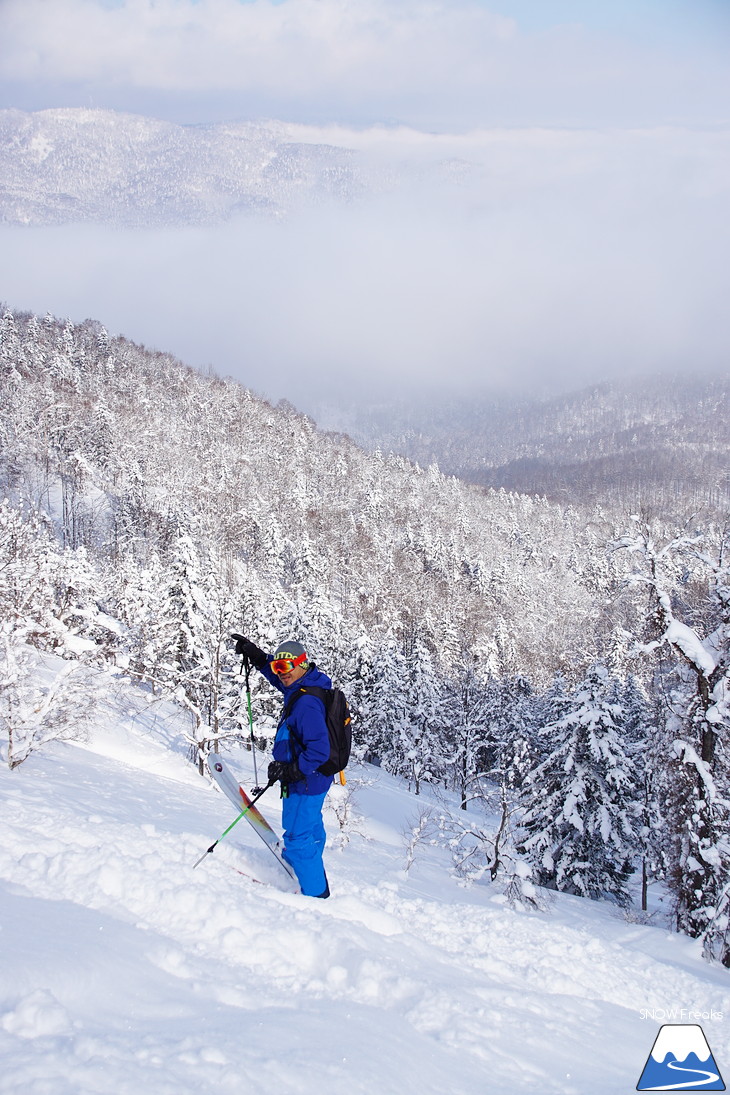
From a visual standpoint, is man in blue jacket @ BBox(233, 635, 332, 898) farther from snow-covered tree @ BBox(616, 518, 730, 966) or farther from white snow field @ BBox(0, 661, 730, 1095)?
snow-covered tree @ BBox(616, 518, 730, 966)

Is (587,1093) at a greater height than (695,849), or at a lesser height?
greater

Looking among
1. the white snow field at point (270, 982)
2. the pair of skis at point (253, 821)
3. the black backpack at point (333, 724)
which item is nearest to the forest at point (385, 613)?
the pair of skis at point (253, 821)

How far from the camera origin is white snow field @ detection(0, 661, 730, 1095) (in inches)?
106

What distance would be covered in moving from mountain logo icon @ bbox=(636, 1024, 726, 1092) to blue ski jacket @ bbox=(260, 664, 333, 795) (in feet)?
10.2

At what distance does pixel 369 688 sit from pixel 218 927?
119 feet

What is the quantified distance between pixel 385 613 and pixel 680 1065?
65.7 metres

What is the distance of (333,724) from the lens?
5.43 meters

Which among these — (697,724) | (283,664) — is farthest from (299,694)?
(697,724)

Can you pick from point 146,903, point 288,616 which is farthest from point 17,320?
point 146,903

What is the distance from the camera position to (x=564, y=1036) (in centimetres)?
392

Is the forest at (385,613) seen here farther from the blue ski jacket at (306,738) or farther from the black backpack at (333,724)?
the black backpack at (333,724)

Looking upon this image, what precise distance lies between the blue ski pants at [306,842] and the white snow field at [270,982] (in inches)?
10.8

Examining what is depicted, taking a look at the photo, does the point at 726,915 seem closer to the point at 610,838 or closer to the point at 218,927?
the point at 610,838

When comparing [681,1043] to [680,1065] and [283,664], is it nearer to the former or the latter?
[680,1065]
